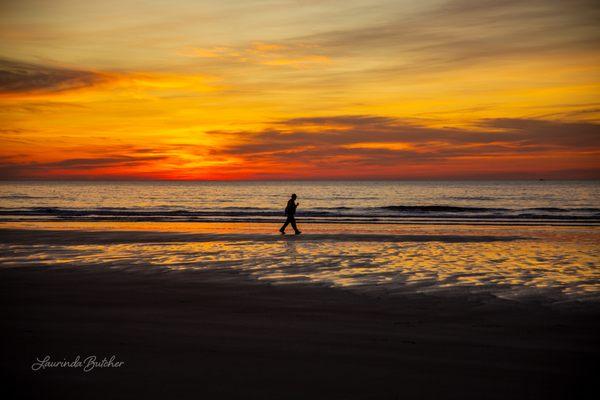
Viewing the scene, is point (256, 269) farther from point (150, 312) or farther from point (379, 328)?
point (379, 328)

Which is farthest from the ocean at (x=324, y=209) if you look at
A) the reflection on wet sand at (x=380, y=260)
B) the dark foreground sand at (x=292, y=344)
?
the dark foreground sand at (x=292, y=344)

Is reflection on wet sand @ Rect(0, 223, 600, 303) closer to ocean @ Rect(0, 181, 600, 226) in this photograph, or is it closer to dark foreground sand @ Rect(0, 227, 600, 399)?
dark foreground sand @ Rect(0, 227, 600, 399)

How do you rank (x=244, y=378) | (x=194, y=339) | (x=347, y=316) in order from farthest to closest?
(x=347, y=316) → (x=194, y=339) → (x=244, y=378)

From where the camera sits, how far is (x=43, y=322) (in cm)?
816

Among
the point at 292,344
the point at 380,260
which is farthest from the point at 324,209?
the point at 292,344

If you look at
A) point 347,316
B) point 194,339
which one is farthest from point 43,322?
point 347,316

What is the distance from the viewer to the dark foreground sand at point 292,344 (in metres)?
5.54

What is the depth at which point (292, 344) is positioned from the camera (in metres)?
6.99

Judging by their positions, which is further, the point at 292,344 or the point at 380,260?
the point at 380,260

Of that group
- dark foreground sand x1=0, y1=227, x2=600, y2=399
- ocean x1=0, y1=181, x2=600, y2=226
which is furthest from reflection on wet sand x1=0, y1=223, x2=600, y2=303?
ocean x1=0, y1=181, x2=600, y2=226

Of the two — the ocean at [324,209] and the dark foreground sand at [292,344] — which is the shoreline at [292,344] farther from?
the ocean at [324,209]

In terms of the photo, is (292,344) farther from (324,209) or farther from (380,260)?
(324,209)

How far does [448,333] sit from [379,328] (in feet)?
3.18

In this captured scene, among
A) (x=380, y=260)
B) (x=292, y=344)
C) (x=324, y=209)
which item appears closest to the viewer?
(x=292, y=344)
